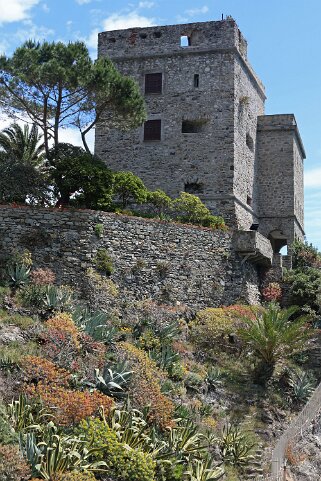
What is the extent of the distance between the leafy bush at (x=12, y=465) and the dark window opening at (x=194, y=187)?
20.0 metres

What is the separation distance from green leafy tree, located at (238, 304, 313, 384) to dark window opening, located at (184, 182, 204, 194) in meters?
10.4

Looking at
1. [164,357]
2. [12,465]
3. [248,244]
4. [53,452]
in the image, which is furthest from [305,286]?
[12,465]

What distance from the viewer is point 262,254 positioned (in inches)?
1061

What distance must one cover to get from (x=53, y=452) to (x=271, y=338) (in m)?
9.69

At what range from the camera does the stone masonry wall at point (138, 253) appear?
2202cm

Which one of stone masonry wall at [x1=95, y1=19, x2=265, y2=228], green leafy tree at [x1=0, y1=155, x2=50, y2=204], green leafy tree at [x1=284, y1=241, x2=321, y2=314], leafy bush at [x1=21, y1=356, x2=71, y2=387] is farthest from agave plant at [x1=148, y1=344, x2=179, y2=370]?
stone masonry wall at [x1=95, y1=19, x2=265, y2=228]

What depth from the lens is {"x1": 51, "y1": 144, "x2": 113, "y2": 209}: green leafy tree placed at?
2377cm

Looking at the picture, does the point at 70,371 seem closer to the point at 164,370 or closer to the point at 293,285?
the point at 164,370

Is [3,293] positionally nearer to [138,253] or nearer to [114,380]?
[114,380]

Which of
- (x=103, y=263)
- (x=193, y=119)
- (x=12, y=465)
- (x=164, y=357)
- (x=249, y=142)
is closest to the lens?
(x=12, y=465)

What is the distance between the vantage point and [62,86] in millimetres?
24266

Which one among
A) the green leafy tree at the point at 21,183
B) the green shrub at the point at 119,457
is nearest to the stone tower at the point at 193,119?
the green leafy tree at the point at 21,183

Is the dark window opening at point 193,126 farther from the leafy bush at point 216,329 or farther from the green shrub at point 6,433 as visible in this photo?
the green shrub at point 6,433

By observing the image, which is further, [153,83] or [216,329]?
[153,83]
